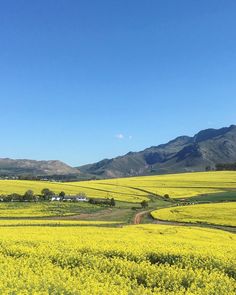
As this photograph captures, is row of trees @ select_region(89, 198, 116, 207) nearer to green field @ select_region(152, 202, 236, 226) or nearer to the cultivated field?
green field @ select_region(152, 202, 236, 226)

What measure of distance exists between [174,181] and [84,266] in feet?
447

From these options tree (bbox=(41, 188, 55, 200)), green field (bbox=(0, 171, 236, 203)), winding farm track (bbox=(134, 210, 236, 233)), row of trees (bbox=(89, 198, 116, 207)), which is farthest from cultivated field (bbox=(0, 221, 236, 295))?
green field (bbox=(0, 171, 236, 203))

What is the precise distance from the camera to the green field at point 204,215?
209 feet

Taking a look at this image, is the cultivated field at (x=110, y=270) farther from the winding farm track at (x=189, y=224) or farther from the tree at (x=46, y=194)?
the tree at (x=46, y=194)

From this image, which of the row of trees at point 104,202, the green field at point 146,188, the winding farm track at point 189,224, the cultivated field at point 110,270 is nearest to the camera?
the cultivated field at point 110,270

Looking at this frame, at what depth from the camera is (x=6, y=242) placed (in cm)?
2723

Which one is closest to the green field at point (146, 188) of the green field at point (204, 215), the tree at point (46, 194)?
the tree at point (46, 194)

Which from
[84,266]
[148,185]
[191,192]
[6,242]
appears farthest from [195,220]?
[148,185]

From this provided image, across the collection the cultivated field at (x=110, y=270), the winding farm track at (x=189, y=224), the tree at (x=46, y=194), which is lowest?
the winding farm track at (x=189, y=224)

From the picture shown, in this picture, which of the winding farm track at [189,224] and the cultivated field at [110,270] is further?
the winding farm track at [189,224]

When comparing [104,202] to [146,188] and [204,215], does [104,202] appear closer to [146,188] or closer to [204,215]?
[204,215]

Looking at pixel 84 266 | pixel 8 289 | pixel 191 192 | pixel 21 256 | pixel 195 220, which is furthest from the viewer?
pixel 191 192

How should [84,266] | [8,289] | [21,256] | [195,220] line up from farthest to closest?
1. [195,220]
2. [21,256]
3. [84,266]
4. [8,289]

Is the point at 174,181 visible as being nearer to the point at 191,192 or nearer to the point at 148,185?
the point at 148,185
